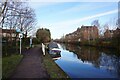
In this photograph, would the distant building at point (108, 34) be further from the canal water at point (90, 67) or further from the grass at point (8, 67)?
the grass at point (8, 67)

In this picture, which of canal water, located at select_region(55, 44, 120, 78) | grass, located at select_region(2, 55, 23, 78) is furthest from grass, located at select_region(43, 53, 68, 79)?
grass, located at select_region(2, 55, 23, 78)

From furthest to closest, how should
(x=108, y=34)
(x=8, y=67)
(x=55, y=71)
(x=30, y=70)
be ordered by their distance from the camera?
(x=108, y=34), (x=8, y=67), (x=55, y=71), (x=30, y=70)

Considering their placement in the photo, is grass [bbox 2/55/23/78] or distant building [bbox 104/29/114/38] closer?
grass [bbox 2/55/23/78]

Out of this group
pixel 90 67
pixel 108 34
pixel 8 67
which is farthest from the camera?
pixel 108 34

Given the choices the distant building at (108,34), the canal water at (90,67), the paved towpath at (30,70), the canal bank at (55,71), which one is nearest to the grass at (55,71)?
the canal bank at (55,71)

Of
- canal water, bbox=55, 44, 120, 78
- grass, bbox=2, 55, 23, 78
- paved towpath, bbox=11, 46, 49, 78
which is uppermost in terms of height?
grass, bbox=2, 55, 23, 78

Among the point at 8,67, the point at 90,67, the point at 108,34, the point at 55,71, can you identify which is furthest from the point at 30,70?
the point at 108,34

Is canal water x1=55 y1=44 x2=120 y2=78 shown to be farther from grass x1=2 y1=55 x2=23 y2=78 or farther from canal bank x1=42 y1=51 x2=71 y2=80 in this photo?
grass x1=2 y1=55 x2=23 y2=78

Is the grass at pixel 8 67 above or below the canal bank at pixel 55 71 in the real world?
above

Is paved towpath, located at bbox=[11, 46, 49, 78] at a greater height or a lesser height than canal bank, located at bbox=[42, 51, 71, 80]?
greater

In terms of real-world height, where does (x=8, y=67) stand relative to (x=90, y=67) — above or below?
above

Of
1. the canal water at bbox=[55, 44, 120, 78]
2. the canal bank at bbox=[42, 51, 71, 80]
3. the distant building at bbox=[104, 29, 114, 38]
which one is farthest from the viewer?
the distant building at bbox=[104, 29, 114, 38]

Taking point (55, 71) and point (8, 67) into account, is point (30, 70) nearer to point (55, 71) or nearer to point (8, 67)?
point (55, 71)

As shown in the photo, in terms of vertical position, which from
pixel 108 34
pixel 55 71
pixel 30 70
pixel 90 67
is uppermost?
pixel 108 34
